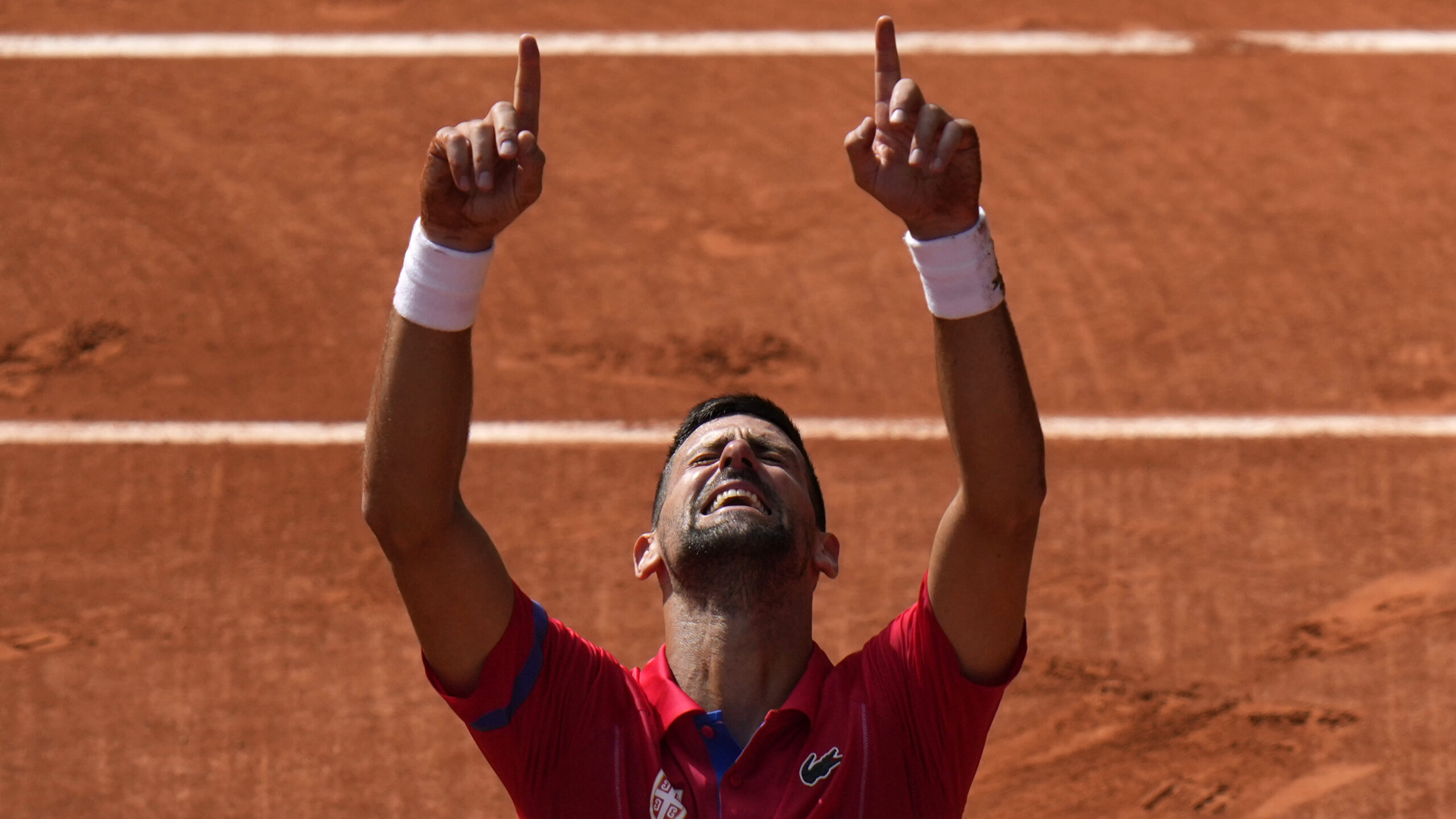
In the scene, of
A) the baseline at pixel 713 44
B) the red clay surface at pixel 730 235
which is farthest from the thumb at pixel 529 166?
the baseline at pixel 713 44

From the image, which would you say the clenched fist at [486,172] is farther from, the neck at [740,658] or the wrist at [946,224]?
the neck at [740,658]

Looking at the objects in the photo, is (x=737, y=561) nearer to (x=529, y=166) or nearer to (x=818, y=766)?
(x=818, y=766)

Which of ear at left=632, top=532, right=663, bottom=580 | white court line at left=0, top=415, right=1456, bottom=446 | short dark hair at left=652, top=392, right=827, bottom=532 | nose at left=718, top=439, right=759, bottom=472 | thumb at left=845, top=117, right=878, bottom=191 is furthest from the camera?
white court line at left=0, top=415, right=1456, bottom=446

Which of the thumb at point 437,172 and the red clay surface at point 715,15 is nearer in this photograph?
the thumb at point 437,172

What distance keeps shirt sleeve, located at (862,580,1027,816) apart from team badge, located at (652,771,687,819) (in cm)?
52

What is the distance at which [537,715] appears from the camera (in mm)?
3984

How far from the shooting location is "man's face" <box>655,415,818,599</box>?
4.05 metres

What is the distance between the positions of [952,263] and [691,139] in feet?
15.0

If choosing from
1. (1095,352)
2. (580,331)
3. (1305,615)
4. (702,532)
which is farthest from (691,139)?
(702,532)

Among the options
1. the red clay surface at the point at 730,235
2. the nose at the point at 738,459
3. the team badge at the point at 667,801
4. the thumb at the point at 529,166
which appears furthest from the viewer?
the red clay surface at the point at 730,235

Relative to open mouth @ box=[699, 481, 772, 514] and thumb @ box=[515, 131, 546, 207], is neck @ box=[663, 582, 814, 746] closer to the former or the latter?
open mouth @ box=[699, 481, 772, 514]

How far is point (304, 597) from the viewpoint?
6.40 meters

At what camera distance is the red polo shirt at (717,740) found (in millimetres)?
3896

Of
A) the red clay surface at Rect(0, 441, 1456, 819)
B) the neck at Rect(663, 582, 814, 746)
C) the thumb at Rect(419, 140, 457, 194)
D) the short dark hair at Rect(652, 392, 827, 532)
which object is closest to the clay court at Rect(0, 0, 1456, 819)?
the red clay surface at Rect(0, 441, 1456, 819)
